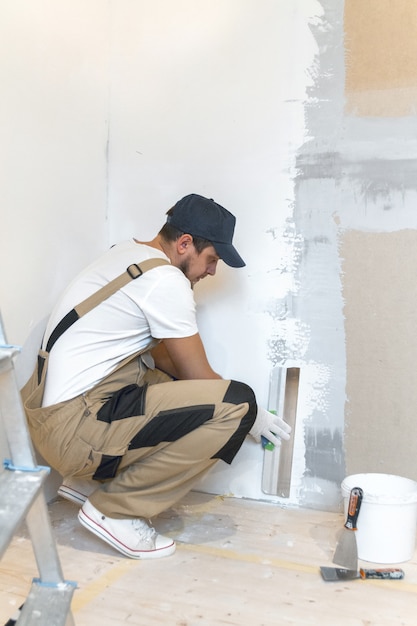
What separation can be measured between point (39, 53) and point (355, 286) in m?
1.43

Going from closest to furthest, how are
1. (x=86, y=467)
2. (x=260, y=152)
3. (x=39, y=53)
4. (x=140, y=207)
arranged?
(x=86, y=467) < (x=39, y=53) < (x=260, y=152) < (x=140, y=207)

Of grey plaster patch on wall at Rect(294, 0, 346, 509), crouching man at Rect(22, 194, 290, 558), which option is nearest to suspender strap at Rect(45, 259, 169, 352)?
crouching man at Rect(22, 194, 290, 558)

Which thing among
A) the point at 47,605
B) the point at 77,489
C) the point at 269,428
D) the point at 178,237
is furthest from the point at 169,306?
the point at 47,605

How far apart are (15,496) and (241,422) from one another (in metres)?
1.08

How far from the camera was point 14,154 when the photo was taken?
2109mm

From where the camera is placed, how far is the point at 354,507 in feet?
6.54

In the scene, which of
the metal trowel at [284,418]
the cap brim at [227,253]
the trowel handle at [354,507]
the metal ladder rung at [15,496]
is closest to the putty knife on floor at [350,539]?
the trowel handle at [354,507]

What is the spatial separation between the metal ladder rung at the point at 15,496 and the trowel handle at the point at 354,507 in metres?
1.18

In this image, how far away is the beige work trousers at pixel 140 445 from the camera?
6.52 feet

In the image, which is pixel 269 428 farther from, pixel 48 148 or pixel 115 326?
pixel 48 148

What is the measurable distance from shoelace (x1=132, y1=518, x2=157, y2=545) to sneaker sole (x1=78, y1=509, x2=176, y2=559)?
4cm

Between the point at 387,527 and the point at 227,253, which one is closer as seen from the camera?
the point at 387,527

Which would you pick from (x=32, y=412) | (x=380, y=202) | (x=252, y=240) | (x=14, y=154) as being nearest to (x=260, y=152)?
(x=252, y=240)

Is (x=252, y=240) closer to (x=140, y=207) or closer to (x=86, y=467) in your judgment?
(x=140, y=207)
